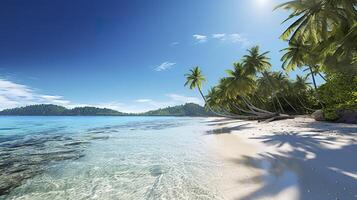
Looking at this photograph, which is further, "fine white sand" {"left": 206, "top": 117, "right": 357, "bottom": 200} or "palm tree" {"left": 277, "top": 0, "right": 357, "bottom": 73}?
"palm tree" {"left": 277, "top": 0, "right": 357, "bottom": 73}

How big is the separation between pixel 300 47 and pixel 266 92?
16386mm

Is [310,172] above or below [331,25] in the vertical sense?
below

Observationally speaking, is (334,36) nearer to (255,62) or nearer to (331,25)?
(331,25)

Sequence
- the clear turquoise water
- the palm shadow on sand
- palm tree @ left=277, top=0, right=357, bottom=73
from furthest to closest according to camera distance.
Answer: palm tree @ left=277, top=0, right=357, bottom=73, the clear turquoise water, the palm shadow on sand

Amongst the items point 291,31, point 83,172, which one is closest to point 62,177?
point 83,172

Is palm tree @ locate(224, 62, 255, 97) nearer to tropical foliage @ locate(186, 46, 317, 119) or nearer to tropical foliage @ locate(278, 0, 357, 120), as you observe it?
tropical foliage @ locate(186, 46, 317, 119)

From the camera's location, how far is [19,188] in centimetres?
547

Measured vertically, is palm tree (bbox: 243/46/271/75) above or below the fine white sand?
above

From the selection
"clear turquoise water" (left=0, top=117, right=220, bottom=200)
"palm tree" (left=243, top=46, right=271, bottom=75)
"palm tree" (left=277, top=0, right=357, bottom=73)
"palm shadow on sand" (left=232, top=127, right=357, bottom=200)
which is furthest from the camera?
"palm tree" (left=243, top=46, right=271, bottom=75)

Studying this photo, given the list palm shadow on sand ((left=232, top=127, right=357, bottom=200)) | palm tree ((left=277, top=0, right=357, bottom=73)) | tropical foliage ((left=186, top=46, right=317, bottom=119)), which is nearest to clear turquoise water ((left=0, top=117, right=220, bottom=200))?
palm shadow on sand ((left=232, top=127, right=357, bottom=200))

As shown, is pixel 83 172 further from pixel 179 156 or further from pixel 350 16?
pixel 350 16

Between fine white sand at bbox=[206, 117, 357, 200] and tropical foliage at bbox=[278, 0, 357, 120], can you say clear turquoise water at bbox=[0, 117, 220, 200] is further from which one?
tropical foliage at bbox=[278, 0, 357, 120]

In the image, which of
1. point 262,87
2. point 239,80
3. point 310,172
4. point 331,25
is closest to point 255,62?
point 239,80

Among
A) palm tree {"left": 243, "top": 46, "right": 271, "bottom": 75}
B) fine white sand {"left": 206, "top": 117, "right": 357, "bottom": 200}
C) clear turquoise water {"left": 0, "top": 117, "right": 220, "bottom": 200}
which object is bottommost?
clear turquoise water {"left": 0, "top": 117, "right": 220, "bottom": 200}
